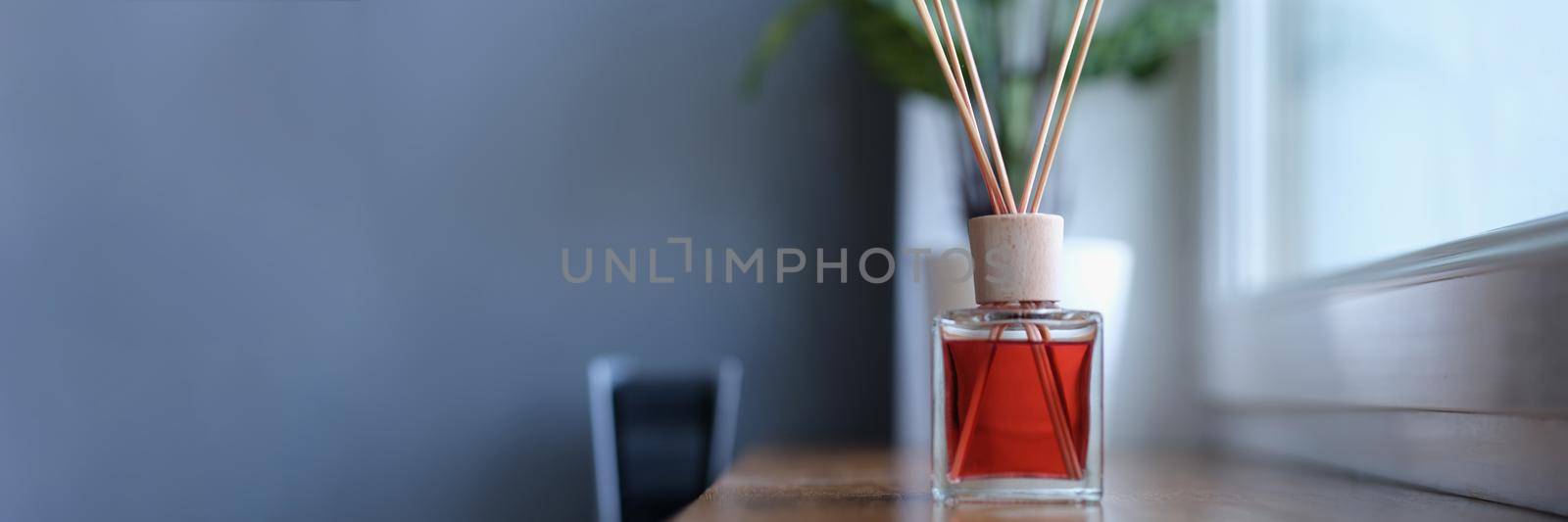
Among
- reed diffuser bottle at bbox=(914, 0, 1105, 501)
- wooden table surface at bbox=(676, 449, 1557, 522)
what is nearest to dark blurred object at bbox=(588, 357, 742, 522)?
wooden table surface at bbox=(676, 449, 1557, 522)

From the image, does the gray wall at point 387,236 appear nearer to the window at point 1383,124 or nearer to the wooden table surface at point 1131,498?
the window at point 1383,124

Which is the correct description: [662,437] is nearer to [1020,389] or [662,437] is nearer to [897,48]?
[897,48]

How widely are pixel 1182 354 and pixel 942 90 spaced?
0.37 meters

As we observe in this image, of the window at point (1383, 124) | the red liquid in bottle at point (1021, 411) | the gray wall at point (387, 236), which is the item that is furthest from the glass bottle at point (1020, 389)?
the gray wall at point (387, 236)

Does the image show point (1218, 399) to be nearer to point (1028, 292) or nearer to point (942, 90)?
point (942, 90)

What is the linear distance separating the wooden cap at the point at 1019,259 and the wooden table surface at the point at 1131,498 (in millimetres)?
94

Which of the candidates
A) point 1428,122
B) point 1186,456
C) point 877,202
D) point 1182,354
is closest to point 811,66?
point 877,202

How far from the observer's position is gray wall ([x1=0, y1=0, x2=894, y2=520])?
153 cm

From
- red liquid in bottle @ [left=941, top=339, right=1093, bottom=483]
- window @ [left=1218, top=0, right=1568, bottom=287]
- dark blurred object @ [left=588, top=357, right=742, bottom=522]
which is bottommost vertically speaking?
dark blurred object @ [left=588, top=357, right=742, bottom=522]

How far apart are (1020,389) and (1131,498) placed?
0.26 ft

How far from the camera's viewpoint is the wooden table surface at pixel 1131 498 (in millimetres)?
440

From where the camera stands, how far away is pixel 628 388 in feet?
4.50

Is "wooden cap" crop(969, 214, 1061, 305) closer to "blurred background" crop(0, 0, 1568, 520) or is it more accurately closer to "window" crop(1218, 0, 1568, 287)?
"window" crop(1218, 0, 1568, 287)

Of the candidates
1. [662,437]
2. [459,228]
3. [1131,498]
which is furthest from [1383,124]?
[459,228]
